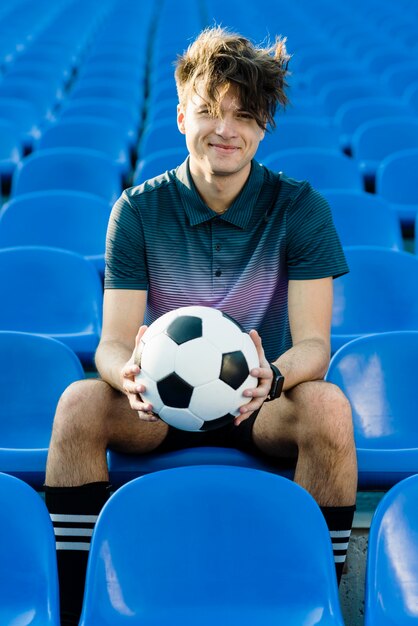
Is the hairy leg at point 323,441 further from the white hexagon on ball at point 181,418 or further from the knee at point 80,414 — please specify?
Result: the knee at point 80,414

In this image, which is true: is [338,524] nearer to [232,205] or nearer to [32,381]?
[232,205]

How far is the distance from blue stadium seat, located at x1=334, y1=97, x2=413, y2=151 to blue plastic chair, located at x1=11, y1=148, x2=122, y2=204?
177cm

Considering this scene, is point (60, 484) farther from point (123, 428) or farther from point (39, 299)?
point (39, 299)

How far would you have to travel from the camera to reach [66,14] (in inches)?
427

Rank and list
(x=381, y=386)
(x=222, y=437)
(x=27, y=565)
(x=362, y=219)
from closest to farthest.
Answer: (x=27, y=565)
(x=222, y=437)
(x=381, y=386)
(x=362, y=219)

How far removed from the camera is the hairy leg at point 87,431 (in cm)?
177

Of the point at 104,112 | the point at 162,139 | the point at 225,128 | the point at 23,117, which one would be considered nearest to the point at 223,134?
the point at 225,128

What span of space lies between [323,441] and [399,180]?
257 centimetres

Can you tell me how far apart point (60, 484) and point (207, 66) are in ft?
3.05

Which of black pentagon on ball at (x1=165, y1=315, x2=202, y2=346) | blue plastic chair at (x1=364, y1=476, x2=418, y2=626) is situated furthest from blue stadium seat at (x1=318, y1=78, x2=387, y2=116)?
blue plastic chair at (x1=364, y1=476, x2=418, y2=626)

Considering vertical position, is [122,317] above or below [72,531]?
above

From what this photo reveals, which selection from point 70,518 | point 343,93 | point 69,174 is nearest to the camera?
point 70,518

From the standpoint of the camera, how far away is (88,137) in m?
4.90

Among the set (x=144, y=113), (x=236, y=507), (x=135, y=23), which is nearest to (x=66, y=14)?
(x=135, y=23)
